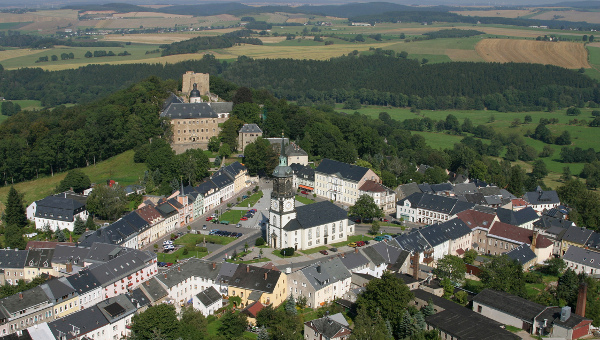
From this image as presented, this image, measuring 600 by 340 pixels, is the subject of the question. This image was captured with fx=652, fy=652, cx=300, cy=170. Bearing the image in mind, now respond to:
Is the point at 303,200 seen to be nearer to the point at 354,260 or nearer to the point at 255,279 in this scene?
the point at 354,260

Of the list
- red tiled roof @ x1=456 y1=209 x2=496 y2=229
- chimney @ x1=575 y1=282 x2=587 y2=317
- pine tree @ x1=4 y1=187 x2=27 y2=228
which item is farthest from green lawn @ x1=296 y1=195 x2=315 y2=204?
chimney @ x1=575 y1=282 x2=587 y2=317

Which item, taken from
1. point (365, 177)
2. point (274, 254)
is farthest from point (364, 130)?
point (274, 254)

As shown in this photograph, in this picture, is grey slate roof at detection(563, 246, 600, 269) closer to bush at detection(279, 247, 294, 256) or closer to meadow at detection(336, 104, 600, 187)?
bush at detection(279, 247, 294, 256)

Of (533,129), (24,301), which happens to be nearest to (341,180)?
(24,301)

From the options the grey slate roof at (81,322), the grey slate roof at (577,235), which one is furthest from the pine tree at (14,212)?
the grey slate roof at (577,235)

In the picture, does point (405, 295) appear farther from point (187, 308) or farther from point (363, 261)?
point (187, 308)

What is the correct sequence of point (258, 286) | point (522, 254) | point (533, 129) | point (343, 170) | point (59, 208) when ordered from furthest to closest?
point (533, 129) < point (343, 170) < point (59, 208) < point (522, 254) < point (258, 286)
